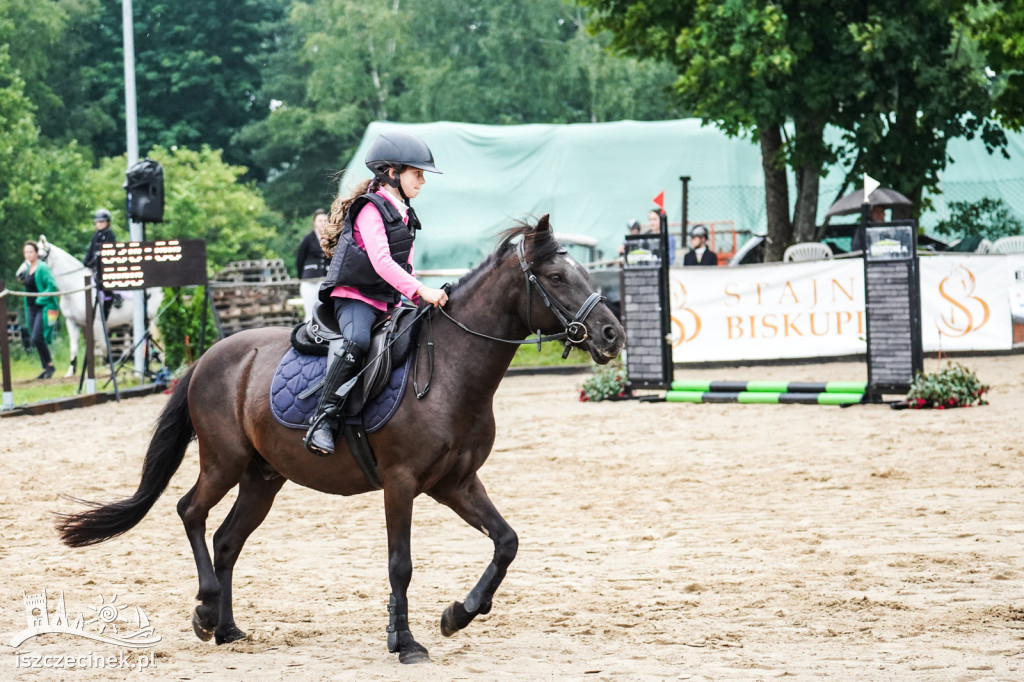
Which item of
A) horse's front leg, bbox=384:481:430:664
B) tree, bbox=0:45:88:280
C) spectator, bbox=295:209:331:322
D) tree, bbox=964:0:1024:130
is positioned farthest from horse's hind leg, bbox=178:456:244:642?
tree, bbox=0:45:88:280

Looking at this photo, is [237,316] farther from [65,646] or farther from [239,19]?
[239,19]

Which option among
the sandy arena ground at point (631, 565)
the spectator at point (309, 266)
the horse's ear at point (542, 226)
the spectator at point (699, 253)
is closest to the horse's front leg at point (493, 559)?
the sandy arena ground at point (631, 565)

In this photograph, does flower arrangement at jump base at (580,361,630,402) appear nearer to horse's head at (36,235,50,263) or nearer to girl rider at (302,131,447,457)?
horse's head at (36,235,50,263)

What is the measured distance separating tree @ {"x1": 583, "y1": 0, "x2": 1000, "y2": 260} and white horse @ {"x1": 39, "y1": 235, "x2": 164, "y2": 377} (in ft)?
31.3

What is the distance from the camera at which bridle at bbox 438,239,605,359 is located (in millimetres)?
5547

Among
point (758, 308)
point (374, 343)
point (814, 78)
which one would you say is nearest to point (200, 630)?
point (374, 343)

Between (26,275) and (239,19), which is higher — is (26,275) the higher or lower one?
the lower one

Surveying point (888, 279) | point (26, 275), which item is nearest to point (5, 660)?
point (888, 279)

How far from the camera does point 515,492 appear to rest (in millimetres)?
10211

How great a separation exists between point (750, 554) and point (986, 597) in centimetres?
157

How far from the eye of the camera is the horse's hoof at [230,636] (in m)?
5.98

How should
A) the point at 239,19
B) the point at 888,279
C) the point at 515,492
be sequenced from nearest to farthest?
the point at 515,492
the point at 888,279
the point at 239,19

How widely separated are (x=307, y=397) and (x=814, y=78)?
16809 millimetres

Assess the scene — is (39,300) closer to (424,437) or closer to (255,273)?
(255,273)
